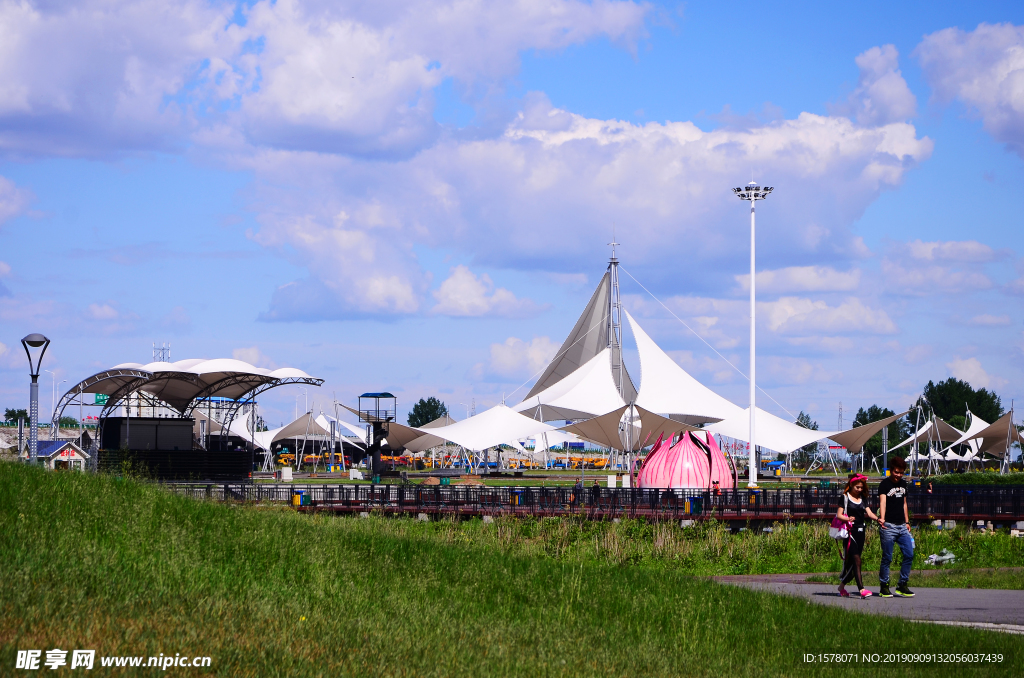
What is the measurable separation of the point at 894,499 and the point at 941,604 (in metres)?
1.37

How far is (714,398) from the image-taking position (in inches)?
2159

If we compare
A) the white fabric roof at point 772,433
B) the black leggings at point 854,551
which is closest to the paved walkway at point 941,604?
the black leggings at point 854,551

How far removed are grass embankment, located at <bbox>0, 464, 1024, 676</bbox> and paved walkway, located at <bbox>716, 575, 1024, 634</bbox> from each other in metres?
0.90

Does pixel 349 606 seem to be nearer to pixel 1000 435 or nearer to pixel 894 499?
pixel 894 499

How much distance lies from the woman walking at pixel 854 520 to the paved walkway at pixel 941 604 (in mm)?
268

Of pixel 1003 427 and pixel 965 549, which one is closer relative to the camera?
pixel 965 549

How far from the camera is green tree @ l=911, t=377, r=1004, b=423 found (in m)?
124

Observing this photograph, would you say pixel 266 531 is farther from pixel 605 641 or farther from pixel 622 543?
pixel 622 543

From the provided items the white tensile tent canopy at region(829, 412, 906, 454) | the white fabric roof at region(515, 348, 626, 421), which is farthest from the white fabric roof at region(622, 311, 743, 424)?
the white tensile tent canopy at region(829, 412, 906, 454)

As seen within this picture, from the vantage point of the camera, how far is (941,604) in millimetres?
11891

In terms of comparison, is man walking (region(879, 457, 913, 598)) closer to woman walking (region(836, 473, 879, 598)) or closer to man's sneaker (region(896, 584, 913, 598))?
woman walking (region(836, 473, 879, 598))

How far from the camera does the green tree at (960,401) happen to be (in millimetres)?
124188

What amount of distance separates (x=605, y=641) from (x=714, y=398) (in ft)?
155

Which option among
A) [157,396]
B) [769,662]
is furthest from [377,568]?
[157,396]
